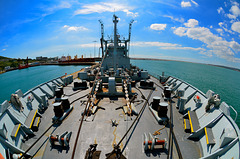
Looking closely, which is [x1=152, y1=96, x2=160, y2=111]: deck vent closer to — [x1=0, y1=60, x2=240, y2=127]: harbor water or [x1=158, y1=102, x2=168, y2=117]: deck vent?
[x1=158, y1=102, x2=168, y2=117]: deck vent

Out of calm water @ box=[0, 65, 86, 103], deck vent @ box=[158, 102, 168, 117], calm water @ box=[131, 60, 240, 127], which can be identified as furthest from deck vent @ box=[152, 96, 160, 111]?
calm water @ box=[0, 65, 86, 103]

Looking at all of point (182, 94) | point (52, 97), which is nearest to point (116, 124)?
point (182, 94)

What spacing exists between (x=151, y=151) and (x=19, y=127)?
5.66 m

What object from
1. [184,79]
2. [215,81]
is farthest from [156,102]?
[215,81]

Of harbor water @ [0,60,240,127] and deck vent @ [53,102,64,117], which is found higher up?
deck vent @ [53,102,64,117]

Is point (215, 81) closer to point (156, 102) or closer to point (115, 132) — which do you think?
point (156, 102)

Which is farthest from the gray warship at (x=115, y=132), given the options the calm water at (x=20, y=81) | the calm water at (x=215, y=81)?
the calm water at (x=20, y=81)

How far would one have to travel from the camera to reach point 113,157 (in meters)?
3.96

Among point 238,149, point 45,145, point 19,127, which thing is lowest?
point 45,145

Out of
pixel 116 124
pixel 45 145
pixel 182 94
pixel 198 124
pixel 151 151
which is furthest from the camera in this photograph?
pixel 182 94

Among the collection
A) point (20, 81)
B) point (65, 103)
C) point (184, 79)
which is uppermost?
point (65, 103)

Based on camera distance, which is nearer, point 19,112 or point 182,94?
point 19,112

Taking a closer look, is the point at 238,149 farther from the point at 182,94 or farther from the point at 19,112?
the point at 19,112

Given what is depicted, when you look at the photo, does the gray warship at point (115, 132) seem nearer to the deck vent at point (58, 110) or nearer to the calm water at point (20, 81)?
the deck vent at point (58, 110)
